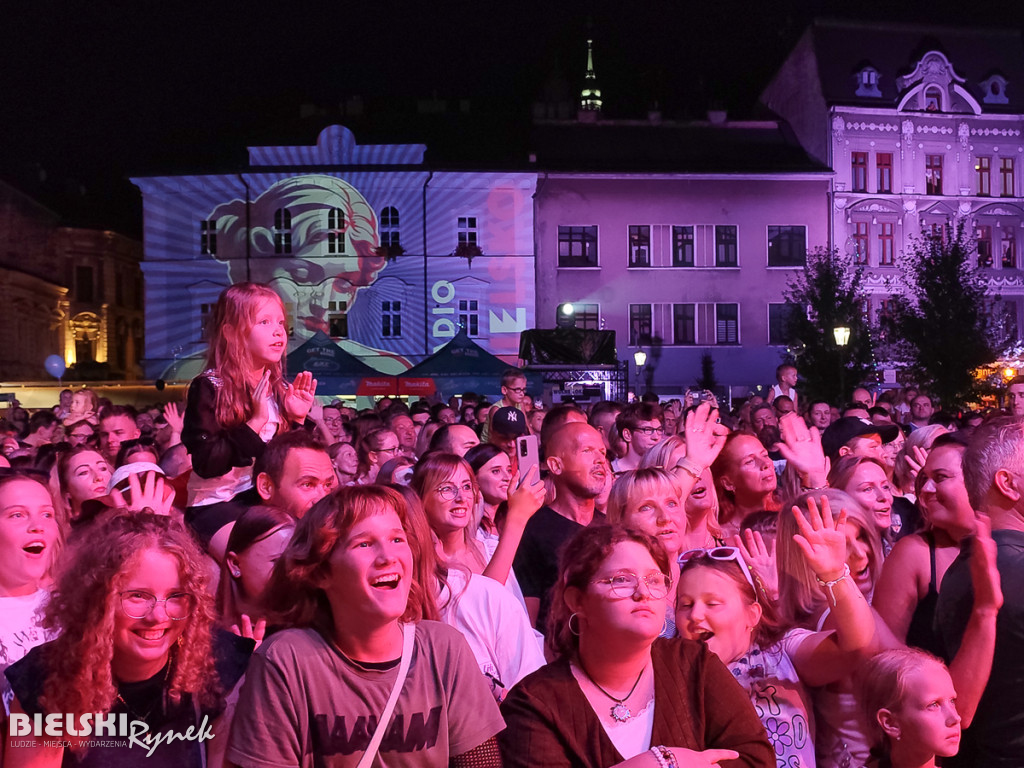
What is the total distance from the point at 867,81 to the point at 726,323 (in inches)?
437

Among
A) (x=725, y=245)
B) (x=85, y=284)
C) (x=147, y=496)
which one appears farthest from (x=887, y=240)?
(x=147, y=496)

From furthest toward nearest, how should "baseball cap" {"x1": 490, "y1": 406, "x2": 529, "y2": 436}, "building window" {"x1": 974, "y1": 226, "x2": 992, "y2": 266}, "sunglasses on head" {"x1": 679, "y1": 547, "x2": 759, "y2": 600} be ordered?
"building window" {"x1": 974, "y1": 226, "x2": 992, "y2": 266} → "baseball cap" {"x1": 490, "y1": 406, "x2": 529, "y2": 436} → "sunglasses on head" {"x1": 679, "y1": 547, "x2": 759, "y2": 600}

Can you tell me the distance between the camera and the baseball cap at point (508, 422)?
7.82 meters

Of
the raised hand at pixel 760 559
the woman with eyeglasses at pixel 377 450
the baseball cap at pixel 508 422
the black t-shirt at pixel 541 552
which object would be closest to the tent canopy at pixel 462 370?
the woman with eyeglasses at pixel 377 450

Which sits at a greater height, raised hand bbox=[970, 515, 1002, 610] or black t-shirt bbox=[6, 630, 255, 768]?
raised hand bbox=[970, 515, 1002, 610]

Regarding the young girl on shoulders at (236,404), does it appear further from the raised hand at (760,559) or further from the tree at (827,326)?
the tree at (827,326)

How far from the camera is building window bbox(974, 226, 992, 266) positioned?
39.5 m

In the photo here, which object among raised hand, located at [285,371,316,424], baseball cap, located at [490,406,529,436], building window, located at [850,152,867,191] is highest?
building window, located at [850,152,867,191]

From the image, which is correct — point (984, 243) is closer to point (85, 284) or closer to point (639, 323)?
point (639, 323)

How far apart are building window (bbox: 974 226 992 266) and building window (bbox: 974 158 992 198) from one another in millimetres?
1358

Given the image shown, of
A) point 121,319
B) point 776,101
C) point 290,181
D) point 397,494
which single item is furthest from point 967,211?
point 397,494

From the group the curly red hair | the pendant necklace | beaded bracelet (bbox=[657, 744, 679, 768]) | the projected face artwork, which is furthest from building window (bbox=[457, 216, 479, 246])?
beaded bracelet (bbox=[657, 744, 679, 768])

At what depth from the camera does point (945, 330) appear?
31078 millimetres

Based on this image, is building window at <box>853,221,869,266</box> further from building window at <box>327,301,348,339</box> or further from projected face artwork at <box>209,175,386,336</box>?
building window at <box>327,301,348,339</box>
